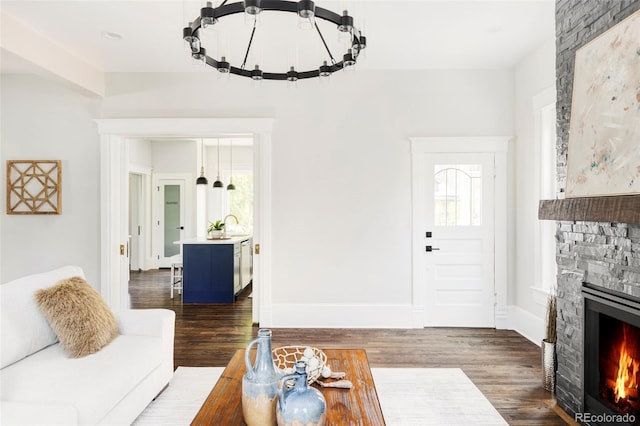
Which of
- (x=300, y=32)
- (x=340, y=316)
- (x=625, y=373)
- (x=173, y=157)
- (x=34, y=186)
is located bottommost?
(x=340, y=316)

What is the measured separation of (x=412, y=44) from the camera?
3.71m

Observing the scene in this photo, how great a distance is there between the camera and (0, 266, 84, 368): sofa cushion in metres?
2.07

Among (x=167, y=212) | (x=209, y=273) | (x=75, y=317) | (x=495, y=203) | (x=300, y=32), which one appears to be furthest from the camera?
(x=167, y=212)

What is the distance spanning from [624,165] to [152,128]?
4286mm

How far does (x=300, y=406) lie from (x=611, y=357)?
1.95 metres

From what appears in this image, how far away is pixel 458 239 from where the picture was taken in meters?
4.33

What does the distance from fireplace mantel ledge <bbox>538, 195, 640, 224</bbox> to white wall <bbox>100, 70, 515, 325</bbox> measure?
6.15ft

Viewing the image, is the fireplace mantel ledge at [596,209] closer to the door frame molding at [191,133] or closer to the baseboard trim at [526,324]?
the baseboard trim at [526,324]

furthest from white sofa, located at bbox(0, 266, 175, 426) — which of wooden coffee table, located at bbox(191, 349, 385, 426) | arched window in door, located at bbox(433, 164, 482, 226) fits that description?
arched window in door, located at bbox(433, 164, 482, 226)

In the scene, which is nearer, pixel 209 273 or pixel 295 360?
pixel 295 360

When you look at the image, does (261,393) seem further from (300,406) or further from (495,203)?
(495,203)

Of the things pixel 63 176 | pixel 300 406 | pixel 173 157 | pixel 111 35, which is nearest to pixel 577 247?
pixel 300 406

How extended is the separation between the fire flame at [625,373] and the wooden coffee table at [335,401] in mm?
1435

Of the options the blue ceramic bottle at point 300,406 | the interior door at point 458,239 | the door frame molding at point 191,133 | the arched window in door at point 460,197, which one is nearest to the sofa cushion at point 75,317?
the blue ceramic bottle at point 300,406
